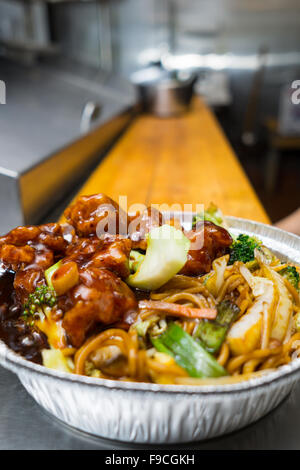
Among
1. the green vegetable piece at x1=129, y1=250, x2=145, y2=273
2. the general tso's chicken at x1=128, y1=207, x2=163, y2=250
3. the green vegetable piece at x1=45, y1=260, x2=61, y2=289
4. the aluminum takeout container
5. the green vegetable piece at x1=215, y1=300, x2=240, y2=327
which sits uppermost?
the general tso's chicken at x1=128, y1=207, x2=163, y2=250

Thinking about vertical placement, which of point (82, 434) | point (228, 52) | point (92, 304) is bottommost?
point (82, 434)

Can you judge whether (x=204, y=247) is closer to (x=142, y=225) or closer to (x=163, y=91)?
(x=142, y=225)

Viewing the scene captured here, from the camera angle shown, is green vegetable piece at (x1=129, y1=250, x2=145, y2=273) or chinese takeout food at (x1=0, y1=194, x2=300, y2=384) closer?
chinese takeout food at (x1=0, y1=194, x2=300, y2=384)

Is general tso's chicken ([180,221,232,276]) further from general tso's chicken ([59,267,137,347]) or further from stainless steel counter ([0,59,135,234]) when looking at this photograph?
stainless steel counter ([0,59,135,234])

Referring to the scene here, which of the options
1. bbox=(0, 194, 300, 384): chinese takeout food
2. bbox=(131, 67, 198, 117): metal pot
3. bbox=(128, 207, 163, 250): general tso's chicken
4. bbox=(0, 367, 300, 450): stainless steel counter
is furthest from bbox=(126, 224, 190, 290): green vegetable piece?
bbox=(131, 67, 198, 117): metal pot

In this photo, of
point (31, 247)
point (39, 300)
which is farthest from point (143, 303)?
point (31, 247)

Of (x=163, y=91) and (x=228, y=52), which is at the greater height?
(x=228, y=52)

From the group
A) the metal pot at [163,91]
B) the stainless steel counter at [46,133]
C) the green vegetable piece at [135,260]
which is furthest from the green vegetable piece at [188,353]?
the metal pot at [163,91]
